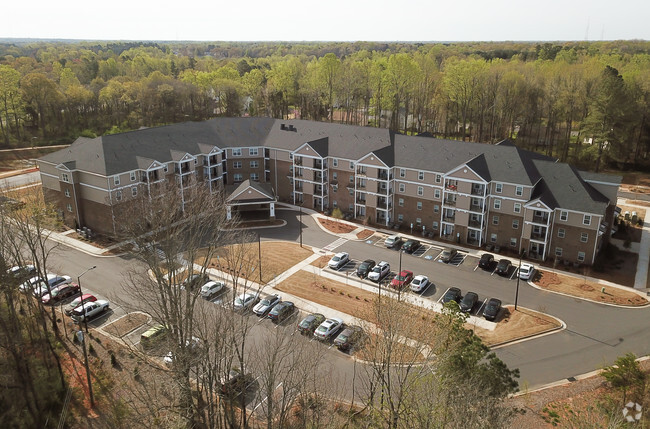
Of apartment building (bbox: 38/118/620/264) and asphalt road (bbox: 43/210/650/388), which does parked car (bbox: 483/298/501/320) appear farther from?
apartment building (bbox: 38/118/620/264)

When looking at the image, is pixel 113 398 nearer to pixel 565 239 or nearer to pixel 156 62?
pixel 565 239

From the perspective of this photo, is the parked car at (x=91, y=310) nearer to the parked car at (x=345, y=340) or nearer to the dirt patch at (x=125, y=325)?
the dirt patch at (x=125, y=325)

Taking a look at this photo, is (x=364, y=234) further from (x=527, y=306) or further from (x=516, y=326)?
(x=516, y=326)

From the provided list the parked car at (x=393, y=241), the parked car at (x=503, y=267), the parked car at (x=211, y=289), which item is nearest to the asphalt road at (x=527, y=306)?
the parked car at (x=503, y=267)

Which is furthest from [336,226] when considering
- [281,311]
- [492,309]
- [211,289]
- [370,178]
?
[492,309]

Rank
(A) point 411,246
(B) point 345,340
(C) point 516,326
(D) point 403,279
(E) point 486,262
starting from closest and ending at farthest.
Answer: (B) point 345,340, (C) point 516,326, (D) point 403,279, (E) point 486,262, (A) point 411,246

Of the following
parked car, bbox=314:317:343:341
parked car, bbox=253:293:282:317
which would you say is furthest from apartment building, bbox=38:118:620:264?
parked car, bbox=314:317:343:341

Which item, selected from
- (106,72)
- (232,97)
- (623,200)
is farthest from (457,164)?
(106,72)
